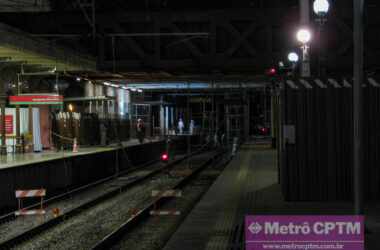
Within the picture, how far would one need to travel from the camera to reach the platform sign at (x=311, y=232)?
5469 mm

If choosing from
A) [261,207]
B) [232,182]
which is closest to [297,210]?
[261,207]

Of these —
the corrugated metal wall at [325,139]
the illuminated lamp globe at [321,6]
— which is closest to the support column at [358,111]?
the illuminated lamp globe at [321,6]

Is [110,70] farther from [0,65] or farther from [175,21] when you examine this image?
[0,65]

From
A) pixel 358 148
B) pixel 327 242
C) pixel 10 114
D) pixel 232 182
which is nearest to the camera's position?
pixel 327 242

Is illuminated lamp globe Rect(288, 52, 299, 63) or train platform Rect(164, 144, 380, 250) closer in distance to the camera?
train platform Rect(164, 144, 380, 250)

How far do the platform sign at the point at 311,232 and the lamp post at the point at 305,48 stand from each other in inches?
405

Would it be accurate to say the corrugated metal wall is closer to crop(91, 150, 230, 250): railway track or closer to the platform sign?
crop(91, 150, 230, 250): railway track

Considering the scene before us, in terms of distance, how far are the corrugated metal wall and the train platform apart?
483mm

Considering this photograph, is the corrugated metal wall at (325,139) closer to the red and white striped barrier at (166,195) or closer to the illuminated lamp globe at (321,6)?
the illuminated lamp globe at (321,6)

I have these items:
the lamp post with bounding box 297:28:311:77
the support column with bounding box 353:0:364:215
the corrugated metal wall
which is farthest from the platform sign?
the lamp post with bounding box 297:28:311:77

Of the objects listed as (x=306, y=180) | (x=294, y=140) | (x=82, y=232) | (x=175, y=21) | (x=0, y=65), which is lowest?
(x=82, y=232)

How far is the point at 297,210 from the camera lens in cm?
1230

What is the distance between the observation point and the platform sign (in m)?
5.47

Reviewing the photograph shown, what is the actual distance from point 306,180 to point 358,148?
519cm
